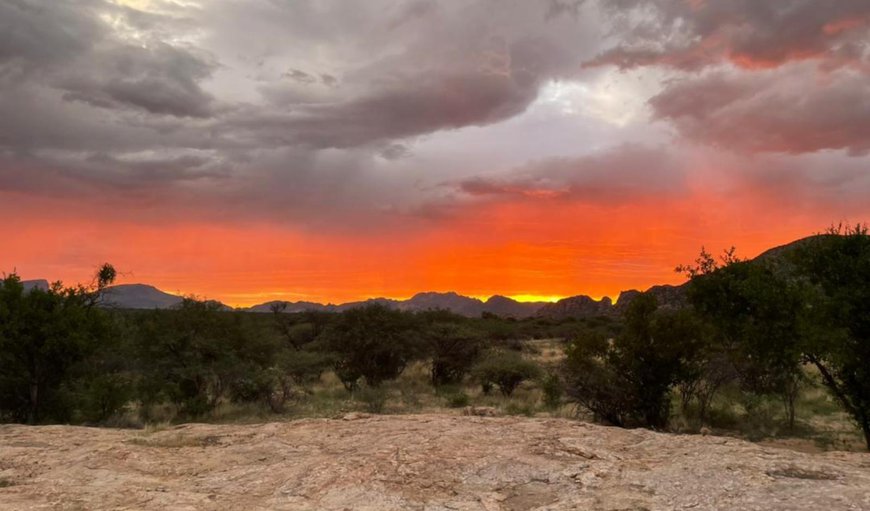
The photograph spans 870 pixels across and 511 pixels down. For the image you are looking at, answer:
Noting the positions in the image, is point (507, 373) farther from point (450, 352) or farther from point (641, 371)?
point (641, 371)

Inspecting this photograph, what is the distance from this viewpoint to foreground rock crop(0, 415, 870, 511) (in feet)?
26.7

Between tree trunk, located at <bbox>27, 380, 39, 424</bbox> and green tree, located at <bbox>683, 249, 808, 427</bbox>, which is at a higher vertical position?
green tree, located at <bbox>683, 249, 808, 427</bbox>

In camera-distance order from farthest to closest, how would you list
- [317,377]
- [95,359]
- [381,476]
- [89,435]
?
[317,377], [95,359], [89,435], [381,476]

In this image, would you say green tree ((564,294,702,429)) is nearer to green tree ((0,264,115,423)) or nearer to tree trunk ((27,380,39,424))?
green tree ((0,264,115,423))

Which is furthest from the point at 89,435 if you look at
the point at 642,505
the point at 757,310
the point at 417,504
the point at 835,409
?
the point at 835,409

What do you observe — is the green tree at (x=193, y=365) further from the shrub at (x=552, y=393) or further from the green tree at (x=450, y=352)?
the shrub at (x=552, y=393)

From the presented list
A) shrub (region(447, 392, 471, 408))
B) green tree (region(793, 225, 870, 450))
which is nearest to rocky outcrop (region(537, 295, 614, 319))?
shrub (region(447, 392, 471, 408))

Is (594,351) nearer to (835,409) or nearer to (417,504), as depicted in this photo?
(835,409)

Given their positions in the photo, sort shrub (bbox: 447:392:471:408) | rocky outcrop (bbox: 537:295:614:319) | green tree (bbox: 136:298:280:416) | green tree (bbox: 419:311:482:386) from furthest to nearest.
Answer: rocky outcrop (bbox: 537:295:614:319) → green tree (bbox: 419:311:482:386) → shrub (bbox: 447:392:471:408) → green tree (bbox: 136:298:280:416)

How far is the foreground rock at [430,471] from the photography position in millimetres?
8148

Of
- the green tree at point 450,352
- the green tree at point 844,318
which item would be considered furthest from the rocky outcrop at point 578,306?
the green tree at point 844,318

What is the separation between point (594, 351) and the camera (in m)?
19.1

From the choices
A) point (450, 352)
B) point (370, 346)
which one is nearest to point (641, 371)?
point (450, 352)

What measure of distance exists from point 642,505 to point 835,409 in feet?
61.6
